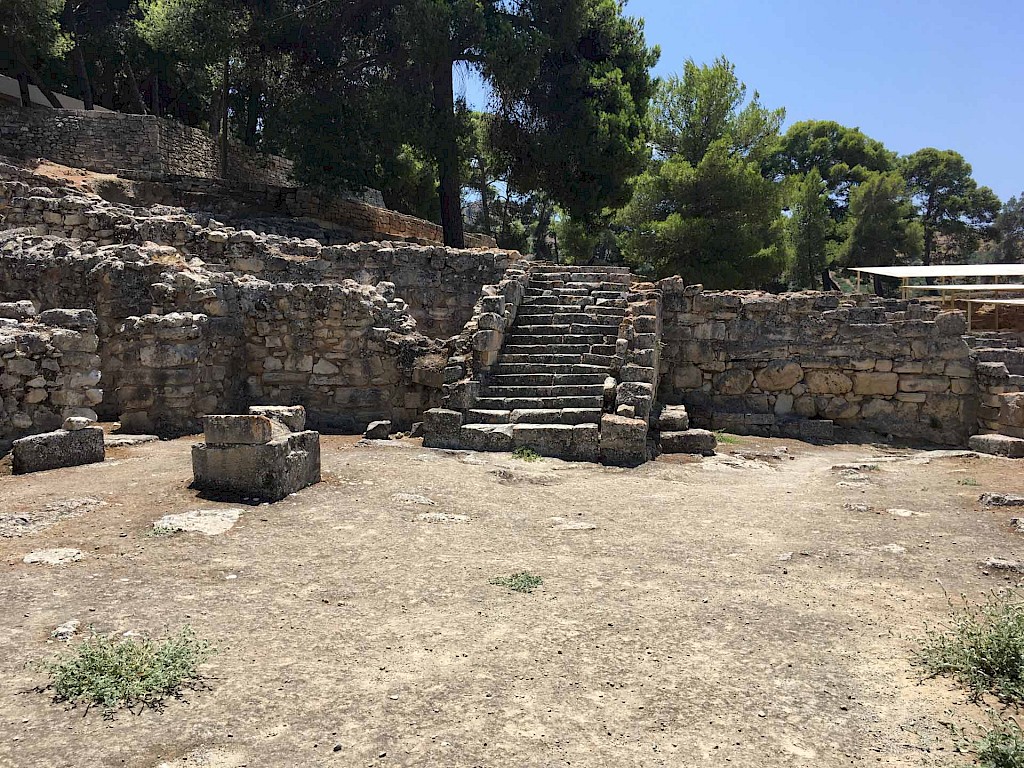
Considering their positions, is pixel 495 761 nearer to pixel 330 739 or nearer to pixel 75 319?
pixel 330 739

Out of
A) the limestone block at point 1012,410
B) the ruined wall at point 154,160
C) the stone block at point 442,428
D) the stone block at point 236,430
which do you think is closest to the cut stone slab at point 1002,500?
the limestone block at point 1012,410

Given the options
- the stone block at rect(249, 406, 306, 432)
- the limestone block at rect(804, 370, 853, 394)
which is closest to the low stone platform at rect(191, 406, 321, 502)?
the stone block at rect(249, 406, 306, 432)

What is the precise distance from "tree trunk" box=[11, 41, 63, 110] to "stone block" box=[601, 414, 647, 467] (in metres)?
25.9

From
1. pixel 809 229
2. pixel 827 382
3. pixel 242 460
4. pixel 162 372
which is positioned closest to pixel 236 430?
pixel 242 460

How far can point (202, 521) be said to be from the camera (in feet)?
19.2

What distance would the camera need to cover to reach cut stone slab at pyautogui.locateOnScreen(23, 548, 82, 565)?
191 inches

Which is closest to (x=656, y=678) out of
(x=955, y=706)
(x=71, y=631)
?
(x=955, y=706)

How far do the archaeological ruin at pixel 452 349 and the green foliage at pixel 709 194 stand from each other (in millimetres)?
9701

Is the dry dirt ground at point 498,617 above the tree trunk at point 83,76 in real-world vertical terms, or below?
below

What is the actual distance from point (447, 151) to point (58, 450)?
15.4 m

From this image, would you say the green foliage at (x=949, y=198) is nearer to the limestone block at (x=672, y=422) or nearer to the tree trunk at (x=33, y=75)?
the limestone block at (x=672, y=422)

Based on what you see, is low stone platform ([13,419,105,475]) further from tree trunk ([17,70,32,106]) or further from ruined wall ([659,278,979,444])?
tree trunk ([17,70,32,106])

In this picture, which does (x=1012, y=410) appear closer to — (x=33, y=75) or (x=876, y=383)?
(x=876, y=383)

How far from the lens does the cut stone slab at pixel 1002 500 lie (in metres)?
7.21
